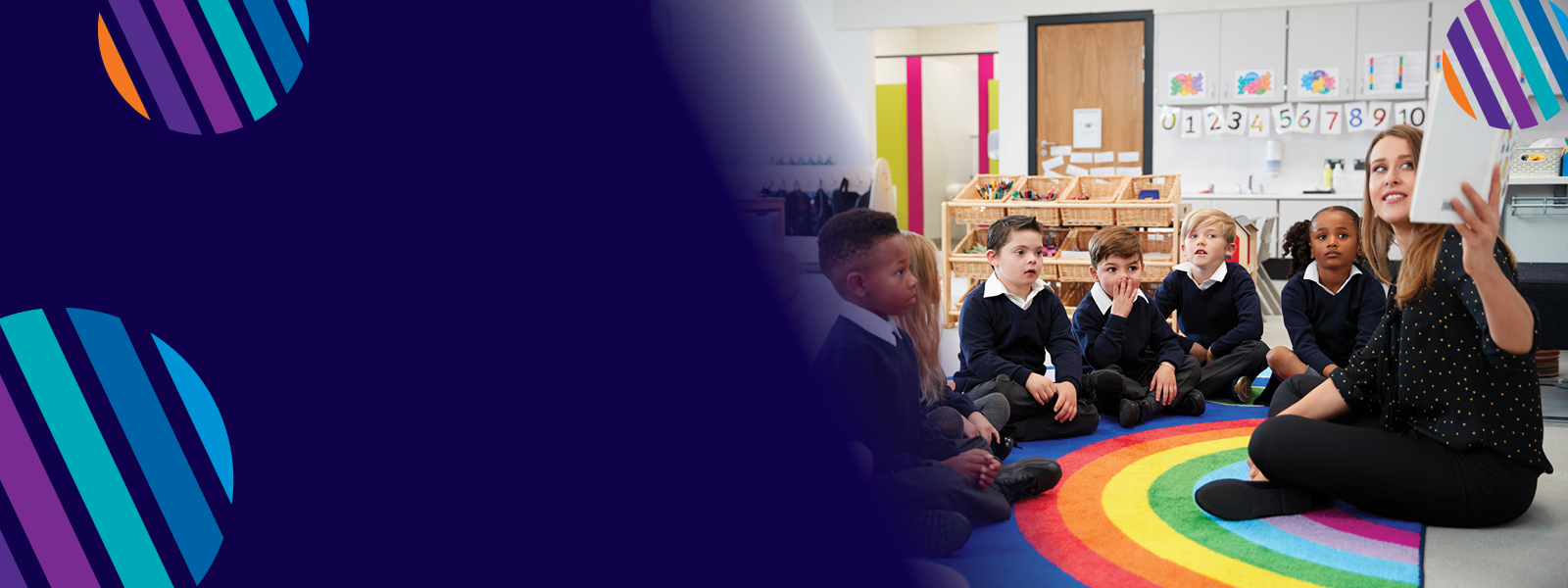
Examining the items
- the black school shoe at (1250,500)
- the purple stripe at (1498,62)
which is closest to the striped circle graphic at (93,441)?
the purple stripe at (1498,62)

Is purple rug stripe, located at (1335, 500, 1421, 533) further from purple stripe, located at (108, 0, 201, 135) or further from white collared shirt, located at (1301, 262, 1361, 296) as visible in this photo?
purple stripe, located at (108, 0, 201, 135)

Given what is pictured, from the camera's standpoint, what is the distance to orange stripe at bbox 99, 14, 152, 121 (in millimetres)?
708

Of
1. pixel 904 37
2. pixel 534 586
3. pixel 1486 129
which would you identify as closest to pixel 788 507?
pixel 534 586

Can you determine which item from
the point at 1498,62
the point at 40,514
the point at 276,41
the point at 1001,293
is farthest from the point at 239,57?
the point at 1001,293

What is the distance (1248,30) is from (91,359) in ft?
21.3

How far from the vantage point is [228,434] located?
0.77 meters

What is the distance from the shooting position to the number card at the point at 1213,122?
20.4 ft

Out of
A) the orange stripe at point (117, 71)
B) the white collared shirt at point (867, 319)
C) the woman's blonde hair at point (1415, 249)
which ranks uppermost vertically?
the orange stripe at point (117, 71)

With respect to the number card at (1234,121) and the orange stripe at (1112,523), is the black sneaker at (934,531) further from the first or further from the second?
the number card at (1234,121)

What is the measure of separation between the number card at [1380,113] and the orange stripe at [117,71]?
6.63 meters

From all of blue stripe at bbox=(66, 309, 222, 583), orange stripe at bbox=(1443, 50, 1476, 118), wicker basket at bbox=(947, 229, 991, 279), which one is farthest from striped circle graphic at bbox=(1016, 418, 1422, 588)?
wicker basket at bbox=(947, 229, 991, 279)

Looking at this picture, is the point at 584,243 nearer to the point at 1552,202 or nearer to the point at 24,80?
the point at 24,80

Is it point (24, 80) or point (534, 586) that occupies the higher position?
point (24, 80)

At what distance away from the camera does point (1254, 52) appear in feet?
19.9
